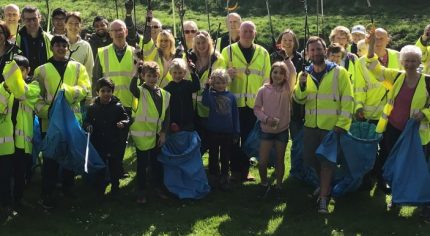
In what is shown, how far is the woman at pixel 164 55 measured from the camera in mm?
8109

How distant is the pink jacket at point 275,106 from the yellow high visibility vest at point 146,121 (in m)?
1.39

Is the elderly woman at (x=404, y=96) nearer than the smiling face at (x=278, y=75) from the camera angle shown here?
Yes

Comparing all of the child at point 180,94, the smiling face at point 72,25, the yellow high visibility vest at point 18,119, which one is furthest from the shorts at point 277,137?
the smiling face at point 72,25

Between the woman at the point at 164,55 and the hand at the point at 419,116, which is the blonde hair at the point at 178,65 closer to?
the woman at the point at 164,55

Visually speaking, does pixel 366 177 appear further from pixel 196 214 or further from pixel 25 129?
pixel 25 129

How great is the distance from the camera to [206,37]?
25.6 feet

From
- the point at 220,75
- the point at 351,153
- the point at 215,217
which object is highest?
the point at 220,75

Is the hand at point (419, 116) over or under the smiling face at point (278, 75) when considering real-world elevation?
under

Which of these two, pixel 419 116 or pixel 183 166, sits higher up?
pixel 419 116

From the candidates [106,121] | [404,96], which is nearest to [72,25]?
[106,121]

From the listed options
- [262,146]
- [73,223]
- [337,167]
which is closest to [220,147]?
[262,146]

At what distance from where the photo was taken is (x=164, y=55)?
820cm

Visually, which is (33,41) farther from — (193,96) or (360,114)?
(360,114)

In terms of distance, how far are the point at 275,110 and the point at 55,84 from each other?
2982 millimetres
